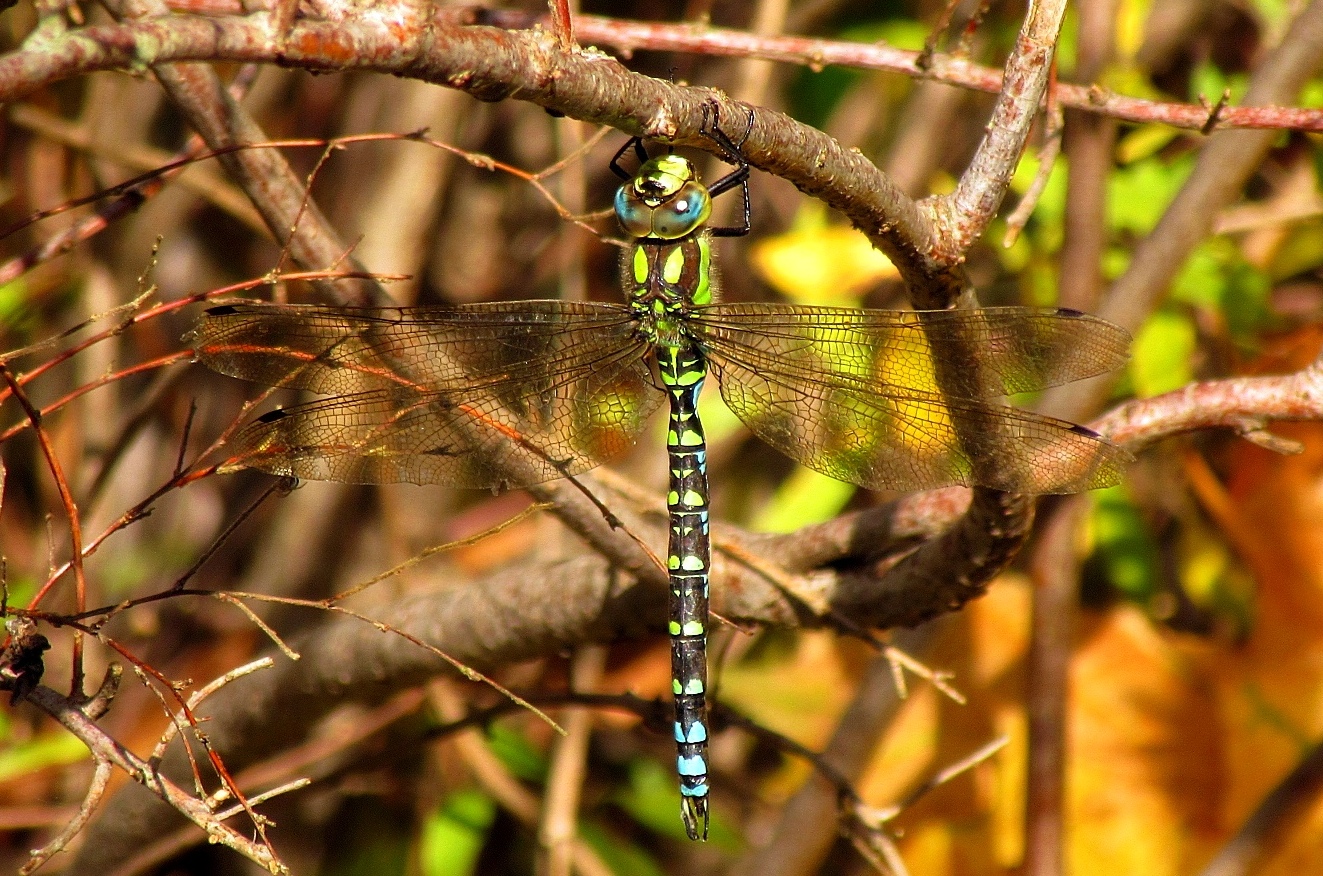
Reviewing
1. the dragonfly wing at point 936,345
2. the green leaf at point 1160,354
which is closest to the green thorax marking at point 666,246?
the dragonfly wing at point 936,345

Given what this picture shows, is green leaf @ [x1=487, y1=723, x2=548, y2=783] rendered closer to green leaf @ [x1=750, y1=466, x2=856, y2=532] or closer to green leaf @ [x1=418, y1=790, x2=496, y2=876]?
green leaf @ [x1=418, y1=790, x2=496, y2=876]

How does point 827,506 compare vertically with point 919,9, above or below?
below

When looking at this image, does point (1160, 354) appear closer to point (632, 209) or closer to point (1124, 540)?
point (1124, 540)

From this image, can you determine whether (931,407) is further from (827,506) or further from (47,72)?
(47,72)

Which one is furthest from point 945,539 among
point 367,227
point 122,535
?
point 122,535

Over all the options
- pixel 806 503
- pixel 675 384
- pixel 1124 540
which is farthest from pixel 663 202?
pixel 1124 540

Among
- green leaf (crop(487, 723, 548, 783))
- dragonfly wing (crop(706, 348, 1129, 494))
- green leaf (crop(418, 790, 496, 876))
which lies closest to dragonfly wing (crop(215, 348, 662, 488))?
dragonfly wing (crop(706, 348, 1129, 494))

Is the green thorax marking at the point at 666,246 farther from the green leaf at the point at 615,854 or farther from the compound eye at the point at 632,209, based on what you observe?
the green leaf at the point at 615,854
